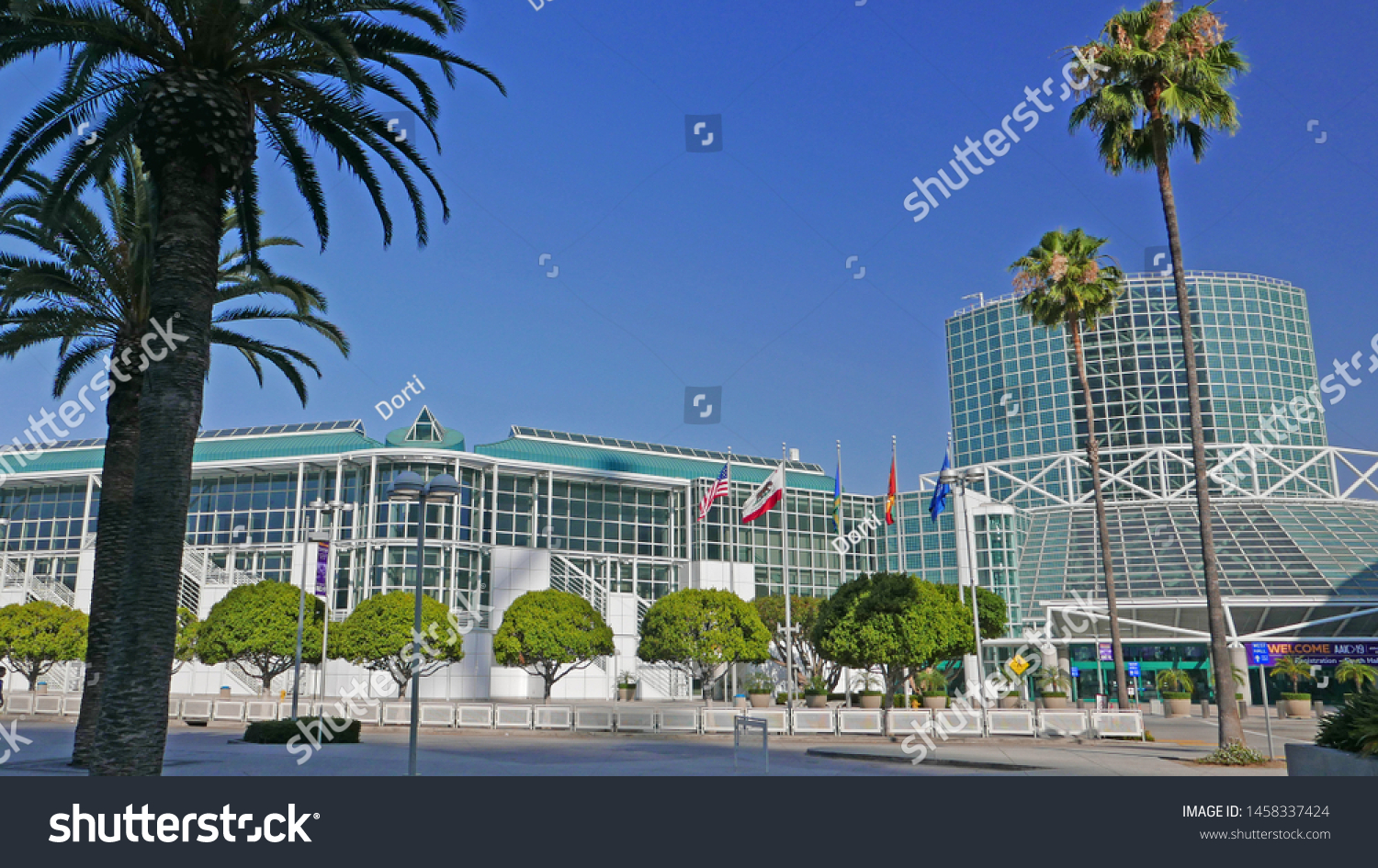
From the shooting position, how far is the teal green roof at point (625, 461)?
2879 inches

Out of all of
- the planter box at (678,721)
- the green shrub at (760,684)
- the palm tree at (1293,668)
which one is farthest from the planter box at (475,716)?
the palm tree at (1293,668)

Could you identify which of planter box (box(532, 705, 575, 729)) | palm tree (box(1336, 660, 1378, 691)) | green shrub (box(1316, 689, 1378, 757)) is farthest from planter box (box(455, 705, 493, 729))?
palm tree (box(1336, 660, 1378, 691))

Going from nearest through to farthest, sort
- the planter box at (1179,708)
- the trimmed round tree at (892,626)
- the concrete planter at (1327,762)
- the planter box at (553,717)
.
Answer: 1. the concrete planter at (1327,762)
2. the trimmed round tree at (892,626)
3. the planter box at (553,717)
4. the planter box at (1179,708)

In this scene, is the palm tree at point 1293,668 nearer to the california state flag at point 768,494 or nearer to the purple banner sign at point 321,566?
the california state flag at point 768,494

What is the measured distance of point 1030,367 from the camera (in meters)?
130

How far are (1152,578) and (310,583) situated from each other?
183ft

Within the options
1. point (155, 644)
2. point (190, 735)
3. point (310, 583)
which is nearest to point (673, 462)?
point (310, 583)

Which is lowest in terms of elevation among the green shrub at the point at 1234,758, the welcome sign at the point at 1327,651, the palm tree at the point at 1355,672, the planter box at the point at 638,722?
the green shrub at the point at 1234,758

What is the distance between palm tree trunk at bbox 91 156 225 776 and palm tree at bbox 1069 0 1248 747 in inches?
917

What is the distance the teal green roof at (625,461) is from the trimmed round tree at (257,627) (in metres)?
24.1

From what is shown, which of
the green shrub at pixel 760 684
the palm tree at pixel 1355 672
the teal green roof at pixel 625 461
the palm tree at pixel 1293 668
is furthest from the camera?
the teal green roof at pixel 625 461

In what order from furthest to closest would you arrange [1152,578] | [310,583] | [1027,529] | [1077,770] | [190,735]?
[1027,529], [1152,578], [310,583], [190,735], [1077,770]

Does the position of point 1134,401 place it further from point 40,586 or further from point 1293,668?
point 40,586

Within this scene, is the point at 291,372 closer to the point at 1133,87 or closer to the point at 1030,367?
the point at 1133,87
